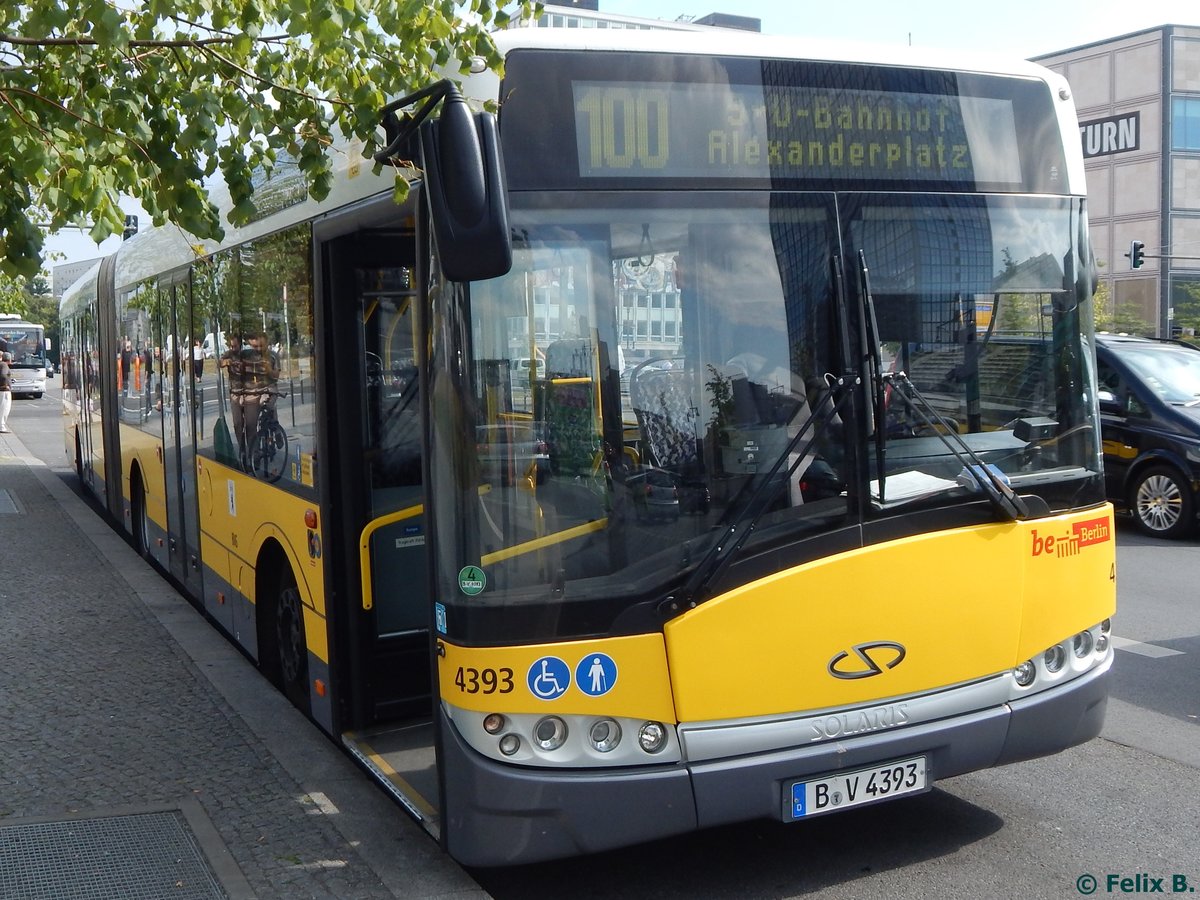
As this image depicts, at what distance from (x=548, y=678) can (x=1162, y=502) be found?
404 inches

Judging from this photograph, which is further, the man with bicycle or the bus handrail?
the man with bicycle

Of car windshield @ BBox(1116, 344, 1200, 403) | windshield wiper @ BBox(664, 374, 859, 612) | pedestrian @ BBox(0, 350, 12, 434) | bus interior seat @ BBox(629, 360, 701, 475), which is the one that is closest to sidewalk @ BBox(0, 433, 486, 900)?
windshield wiper @ BBox(664, 374, 859, 612)

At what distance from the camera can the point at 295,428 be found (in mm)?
6195

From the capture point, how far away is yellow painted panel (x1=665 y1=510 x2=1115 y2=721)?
4246mm

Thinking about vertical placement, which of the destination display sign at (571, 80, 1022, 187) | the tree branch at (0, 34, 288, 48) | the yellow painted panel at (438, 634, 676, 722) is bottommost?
the yellow painted panel at (438, 634, 676, 722)

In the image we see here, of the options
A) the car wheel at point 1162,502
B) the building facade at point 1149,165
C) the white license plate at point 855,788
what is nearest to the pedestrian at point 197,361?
the white license plate at point 855,788

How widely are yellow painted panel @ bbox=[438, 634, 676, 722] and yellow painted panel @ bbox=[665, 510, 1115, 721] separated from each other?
0.21ft

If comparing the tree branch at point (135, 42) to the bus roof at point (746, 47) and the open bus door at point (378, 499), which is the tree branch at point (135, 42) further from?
the bus roof at point (746, 47)

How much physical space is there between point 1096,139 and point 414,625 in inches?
2140

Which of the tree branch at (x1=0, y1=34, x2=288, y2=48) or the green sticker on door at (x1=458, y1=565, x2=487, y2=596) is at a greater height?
the tree branch at (x1=0, y1=34, x2=288, y2=48)

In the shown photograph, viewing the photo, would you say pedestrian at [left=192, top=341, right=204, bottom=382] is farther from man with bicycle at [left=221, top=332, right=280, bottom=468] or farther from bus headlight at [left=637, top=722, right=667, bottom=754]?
bus headlight at [left=637, top=722, right=667, bottom=754]

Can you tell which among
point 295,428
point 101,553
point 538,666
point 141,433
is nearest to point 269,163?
point 295,428

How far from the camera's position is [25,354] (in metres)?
51.8

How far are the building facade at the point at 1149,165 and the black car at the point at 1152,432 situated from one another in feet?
131
